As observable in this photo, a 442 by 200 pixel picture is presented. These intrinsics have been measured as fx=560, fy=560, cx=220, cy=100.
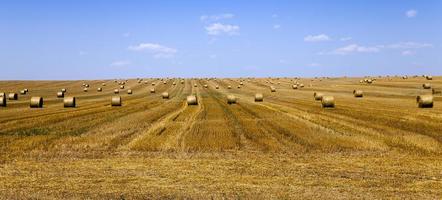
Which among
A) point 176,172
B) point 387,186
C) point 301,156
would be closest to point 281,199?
point 387,186

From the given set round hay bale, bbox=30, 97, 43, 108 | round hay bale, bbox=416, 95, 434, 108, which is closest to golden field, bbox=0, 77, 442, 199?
round hay bale, bbox=416, 95, 434, 108

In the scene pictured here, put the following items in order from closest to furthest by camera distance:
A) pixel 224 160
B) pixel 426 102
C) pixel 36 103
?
pixel 224 160 < pixel 426 102 < pixel 36 103

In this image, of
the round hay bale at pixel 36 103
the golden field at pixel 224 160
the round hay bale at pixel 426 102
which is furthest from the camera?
the round hay bale at pixel 36 103

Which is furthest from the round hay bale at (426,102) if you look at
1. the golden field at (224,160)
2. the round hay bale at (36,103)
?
the round hay bale at (36,103)

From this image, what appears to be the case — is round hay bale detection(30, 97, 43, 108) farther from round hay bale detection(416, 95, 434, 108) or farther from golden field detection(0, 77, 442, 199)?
round hay bale detection(416, 95, 434, 108)

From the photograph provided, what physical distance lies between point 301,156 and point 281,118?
12966mm

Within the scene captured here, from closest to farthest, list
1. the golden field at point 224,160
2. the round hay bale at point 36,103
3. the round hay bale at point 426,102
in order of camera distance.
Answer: the golden field at point 224,160 < the round hay bale at point 426,102 < the round hay bale at point 36,103

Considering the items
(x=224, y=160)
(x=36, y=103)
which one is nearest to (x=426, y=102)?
(x=224, y=160)

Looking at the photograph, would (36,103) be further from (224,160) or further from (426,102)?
(224,160)

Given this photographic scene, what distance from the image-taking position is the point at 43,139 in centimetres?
2089

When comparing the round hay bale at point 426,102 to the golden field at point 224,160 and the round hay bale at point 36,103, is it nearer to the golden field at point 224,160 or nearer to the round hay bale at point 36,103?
the golden field at point 224,160

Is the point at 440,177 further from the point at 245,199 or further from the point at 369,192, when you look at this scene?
the point at 245,199

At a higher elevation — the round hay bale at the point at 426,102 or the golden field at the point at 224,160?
the round hay bale at the point at 426,102

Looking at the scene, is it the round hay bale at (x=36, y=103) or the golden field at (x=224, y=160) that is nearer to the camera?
the golden field at (x=224, y=160)
